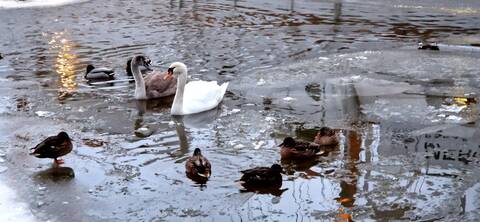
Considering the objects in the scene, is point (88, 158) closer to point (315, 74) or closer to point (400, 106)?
point (400, 106)

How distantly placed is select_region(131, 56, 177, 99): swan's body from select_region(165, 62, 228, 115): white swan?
0.69m

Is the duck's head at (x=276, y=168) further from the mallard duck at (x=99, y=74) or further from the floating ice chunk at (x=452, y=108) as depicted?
the mallard duck at (x=99, y=74)

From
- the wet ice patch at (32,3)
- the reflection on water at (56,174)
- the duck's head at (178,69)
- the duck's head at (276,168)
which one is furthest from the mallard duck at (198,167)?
the wet ice patch at (32,3)

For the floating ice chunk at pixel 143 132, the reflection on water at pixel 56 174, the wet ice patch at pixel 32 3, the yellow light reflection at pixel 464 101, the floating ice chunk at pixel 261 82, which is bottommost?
the reflection on water at pixel 56 174

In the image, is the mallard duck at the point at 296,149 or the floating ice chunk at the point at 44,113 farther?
the floating ice chunk at the point at 44,113

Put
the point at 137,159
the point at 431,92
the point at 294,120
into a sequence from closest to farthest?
the point at 137,159, the point at 294,120, the point at 431,92

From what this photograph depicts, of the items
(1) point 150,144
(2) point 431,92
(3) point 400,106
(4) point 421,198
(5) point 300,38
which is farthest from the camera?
(5) point 300,38

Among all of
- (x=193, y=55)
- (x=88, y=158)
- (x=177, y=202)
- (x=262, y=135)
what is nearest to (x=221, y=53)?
(x=193, y=55)

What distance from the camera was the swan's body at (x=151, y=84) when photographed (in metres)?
11.0

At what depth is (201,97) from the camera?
10203 millimetres

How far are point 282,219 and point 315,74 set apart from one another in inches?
264

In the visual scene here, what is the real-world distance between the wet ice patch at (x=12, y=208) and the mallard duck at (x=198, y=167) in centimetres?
176

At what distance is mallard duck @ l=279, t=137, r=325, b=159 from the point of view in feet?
25.3

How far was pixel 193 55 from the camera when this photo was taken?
14.7 meters
